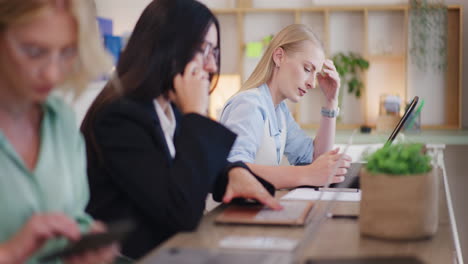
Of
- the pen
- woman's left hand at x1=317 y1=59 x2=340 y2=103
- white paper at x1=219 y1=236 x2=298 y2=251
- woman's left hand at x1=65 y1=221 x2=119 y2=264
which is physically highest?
woman's left hand at x1=317 y1=59 x2=340 y2=103

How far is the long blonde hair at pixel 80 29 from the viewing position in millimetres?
1122

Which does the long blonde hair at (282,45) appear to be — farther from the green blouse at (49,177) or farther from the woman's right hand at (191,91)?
the green blouse at (49,177)

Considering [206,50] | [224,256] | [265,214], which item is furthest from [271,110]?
[224,256]

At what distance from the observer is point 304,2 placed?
20.4 feet

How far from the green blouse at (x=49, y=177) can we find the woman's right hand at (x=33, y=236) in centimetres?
12

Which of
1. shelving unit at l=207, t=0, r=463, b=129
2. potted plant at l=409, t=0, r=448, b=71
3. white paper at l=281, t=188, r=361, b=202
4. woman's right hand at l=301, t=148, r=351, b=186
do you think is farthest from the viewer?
shelving unit at l=207, t=0, r=463, b=129

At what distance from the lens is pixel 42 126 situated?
4.25 ft

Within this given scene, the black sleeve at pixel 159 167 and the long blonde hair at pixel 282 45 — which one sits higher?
the long blonde hair at pixel 282 45

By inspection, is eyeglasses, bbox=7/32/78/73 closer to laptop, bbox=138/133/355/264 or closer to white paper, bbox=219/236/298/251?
laptop, bbox=138/133/355/264

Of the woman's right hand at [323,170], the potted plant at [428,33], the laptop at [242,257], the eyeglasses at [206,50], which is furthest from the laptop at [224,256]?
the potted plant at [428,33]

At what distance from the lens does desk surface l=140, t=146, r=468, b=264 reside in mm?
1362

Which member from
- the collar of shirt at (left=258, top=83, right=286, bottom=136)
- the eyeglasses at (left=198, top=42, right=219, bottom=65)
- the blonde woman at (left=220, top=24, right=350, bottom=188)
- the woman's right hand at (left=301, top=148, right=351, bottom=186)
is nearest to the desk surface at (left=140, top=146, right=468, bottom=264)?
the eyeglasses at (left=198, top=42, right=219, bottom=65)

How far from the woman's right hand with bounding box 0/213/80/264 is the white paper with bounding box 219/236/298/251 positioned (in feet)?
1.35

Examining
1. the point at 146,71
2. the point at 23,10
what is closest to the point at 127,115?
the point at 146,71
